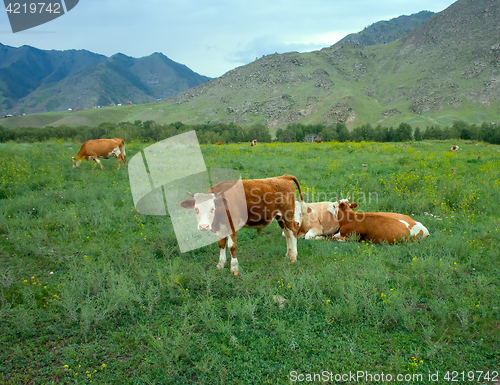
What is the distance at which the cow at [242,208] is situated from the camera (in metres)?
5.66

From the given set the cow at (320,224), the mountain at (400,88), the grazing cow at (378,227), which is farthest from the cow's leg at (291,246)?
the mountain at (400,88)

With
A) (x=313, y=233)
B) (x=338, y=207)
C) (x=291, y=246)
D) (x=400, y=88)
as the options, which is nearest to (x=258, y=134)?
(x=338, y=207)

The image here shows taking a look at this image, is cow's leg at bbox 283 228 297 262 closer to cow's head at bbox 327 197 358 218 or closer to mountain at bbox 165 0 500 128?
cow's head at bbox 327 197 358 218

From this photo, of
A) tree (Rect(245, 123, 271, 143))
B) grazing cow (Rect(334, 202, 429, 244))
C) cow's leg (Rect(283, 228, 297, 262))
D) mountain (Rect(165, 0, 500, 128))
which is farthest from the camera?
mountain (Rect(165, 0, 500, 128))

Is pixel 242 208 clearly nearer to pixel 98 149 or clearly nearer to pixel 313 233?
pixel 313 233

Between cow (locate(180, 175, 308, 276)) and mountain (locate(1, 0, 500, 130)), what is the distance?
120215 mm

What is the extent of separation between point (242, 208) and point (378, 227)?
3.89 metres

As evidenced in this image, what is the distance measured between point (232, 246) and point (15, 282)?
13.6 ft

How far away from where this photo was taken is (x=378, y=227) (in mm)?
7566

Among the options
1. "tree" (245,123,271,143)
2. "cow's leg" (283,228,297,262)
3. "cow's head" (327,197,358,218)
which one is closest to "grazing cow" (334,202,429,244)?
"cow's head" (327,197,358,218)

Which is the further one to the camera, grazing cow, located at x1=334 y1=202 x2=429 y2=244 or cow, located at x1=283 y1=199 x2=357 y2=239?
cow, located at x1=283 y1=199 x2=357 y2=239

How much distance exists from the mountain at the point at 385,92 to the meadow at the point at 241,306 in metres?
120

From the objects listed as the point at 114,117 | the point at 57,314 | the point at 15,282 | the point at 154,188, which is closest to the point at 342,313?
the point at 57,314

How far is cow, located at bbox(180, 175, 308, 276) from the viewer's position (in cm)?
566
